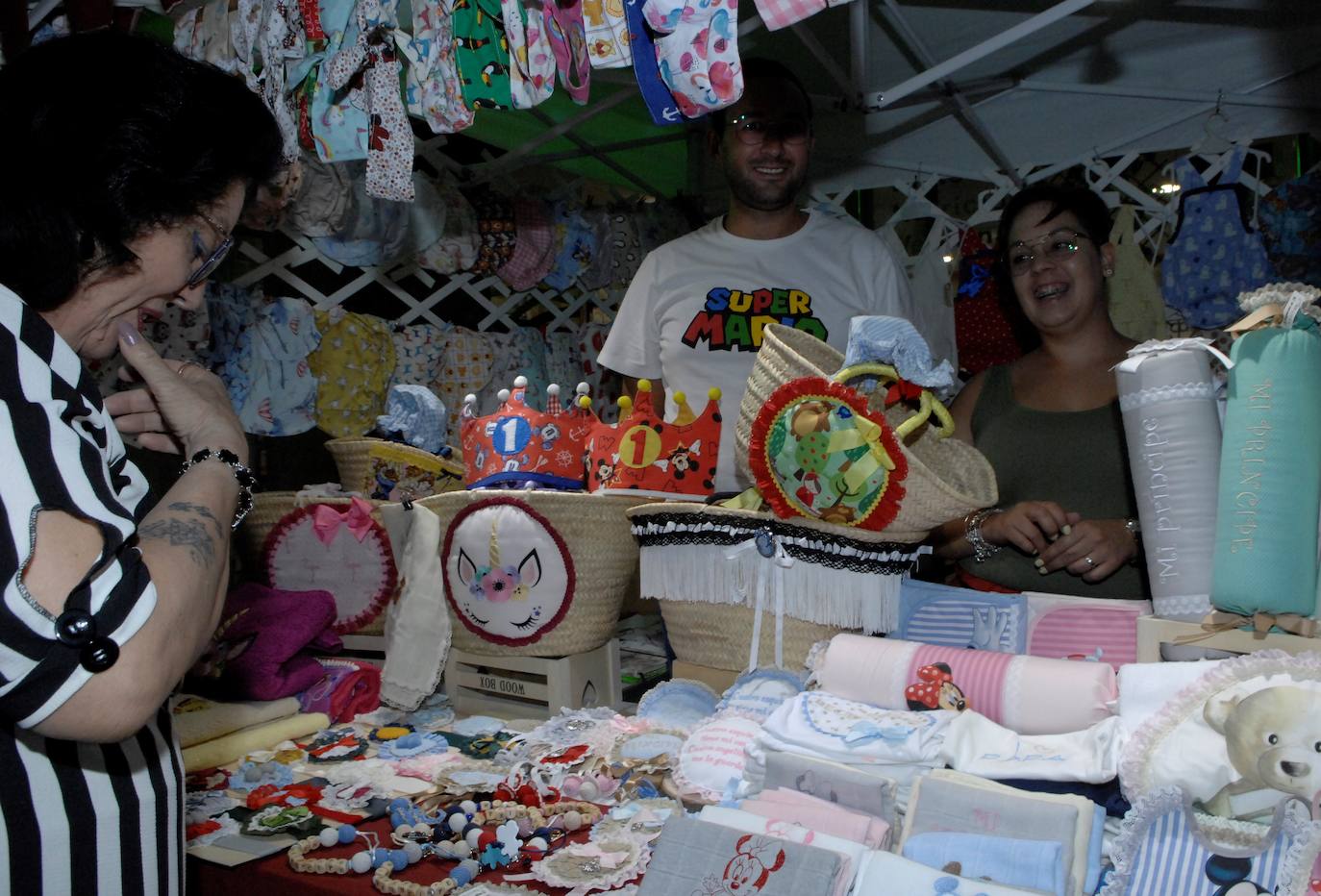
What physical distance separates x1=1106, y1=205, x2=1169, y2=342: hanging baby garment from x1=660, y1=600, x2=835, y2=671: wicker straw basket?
3.14 m

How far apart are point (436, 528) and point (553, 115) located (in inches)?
102

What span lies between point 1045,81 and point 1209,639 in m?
3.30

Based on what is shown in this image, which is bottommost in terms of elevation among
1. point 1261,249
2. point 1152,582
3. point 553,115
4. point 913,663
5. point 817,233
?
point 913,663

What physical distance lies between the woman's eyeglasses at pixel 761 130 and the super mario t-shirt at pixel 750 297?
212 mm

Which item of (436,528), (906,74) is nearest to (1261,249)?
(906,74)

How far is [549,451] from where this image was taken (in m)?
1.95

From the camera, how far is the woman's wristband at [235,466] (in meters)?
0.95

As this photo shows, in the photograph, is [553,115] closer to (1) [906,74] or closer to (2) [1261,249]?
(1) [906,74]

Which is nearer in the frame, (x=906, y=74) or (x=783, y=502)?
(x=783, y=502)

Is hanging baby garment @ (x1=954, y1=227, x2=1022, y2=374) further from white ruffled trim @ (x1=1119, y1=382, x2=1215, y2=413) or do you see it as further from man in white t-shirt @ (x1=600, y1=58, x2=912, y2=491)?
white ruffled trim @ (x1=1119, y1=382, x2=1215, y2=413)

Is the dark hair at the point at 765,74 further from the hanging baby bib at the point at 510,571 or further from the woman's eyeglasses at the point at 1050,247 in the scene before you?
the hanging baby bib at the point at 510,571

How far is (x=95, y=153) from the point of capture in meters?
0.76

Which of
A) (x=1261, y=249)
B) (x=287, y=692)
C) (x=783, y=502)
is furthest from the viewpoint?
(x=1261, y=249)

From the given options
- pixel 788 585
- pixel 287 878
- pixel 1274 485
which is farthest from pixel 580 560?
pixel 1274 485
